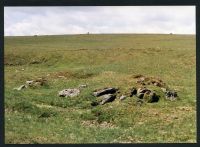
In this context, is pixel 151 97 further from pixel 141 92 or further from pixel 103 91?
pixel 103 91

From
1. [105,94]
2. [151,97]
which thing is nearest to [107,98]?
[105,94]

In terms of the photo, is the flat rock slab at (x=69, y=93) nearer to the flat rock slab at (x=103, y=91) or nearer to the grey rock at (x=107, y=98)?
the flat rock slab at (x=103, y=91)

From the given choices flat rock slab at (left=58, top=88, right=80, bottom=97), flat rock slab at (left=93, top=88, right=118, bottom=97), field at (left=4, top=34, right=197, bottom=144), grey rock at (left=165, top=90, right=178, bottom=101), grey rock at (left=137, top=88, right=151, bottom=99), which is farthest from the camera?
grey rock at (left=165, top=90, right=178, bottom=101)

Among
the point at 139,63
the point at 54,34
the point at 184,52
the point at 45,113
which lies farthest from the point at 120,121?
the point at 54,34

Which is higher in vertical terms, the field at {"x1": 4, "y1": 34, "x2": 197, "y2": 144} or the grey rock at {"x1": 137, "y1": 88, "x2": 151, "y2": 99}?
the grey rock at {"x1": 137, "y1": 88, "x2": 151, "y2": 99}

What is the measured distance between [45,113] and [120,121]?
9.19 ft

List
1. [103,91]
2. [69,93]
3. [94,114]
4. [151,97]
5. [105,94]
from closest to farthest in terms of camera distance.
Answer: [94,114] < [151,97] < [105,94] < [103,91] < [69,93]

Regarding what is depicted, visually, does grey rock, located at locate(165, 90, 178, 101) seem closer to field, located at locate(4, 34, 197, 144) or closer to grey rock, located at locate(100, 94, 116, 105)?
field, located at locate(4, 34, 197, 144)

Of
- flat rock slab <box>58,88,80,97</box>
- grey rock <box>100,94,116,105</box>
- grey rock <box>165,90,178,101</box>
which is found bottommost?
grey rock <box>165,90,178,101</box>

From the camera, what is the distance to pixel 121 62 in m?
39.9

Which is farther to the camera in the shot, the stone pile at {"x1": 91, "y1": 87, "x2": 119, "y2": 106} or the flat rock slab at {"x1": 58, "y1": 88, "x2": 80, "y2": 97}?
the flat rock slab at {"x1": 58, "y1": 88, "x2": 80, "y2": 97}

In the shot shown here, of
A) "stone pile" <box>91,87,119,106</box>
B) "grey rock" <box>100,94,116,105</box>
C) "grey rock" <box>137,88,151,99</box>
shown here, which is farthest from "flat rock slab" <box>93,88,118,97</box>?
"grey rock" <box>137,88,151,99</box>

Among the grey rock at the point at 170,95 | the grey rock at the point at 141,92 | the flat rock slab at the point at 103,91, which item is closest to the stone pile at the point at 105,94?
the flat rock slab at the point at 103,91

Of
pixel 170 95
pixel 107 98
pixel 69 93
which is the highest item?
pixel 69 93
